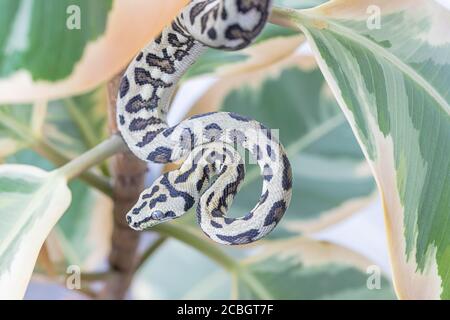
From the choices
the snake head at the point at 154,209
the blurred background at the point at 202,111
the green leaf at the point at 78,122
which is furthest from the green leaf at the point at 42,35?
the green leaf at the point at 78,122

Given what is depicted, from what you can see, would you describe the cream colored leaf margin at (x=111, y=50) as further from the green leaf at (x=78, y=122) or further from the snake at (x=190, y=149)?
the green leaf at (x=78, y=122)

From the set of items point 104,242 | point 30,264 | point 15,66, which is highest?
point 15,66

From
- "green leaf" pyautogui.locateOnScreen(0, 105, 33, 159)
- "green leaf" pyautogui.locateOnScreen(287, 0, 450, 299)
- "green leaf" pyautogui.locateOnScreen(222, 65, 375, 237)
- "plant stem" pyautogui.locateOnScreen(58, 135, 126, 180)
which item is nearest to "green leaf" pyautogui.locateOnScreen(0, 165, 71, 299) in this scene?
"plant stem" pyautogui.locateOnScreen(58, 135, 126, 180)

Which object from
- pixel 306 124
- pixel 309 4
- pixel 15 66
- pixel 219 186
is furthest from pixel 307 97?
pixel 15 66

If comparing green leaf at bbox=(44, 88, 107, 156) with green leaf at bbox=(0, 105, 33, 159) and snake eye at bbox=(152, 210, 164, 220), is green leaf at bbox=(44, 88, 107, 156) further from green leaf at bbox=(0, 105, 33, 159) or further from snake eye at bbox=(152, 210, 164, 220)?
snake eye at bbox=(152, 210, 164, 220)

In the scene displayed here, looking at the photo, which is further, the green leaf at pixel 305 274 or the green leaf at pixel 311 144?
the green leaf at pixel 311 144

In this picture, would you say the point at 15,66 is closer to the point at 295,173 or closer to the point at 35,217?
the point at 35,217
